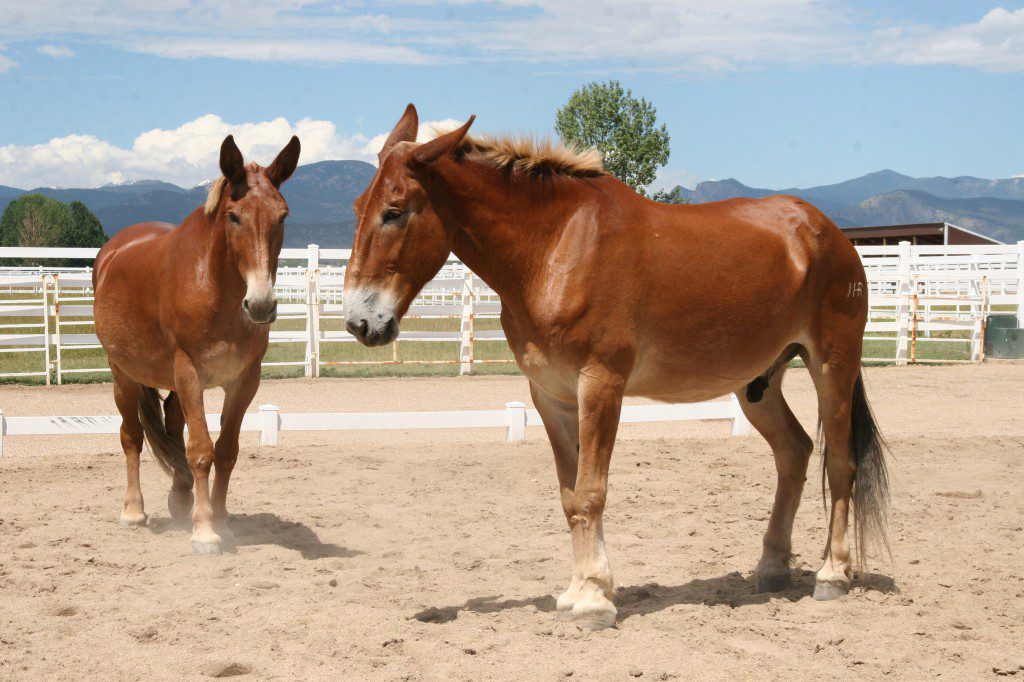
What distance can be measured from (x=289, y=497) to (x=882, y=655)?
4.40 metres

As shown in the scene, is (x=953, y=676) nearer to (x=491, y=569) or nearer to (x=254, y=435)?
(x=491, y=569)

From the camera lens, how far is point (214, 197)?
527 centimetres

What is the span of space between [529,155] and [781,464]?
210 centimetres

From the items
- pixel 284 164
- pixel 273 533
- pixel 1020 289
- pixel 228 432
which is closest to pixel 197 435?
pixel 228 432

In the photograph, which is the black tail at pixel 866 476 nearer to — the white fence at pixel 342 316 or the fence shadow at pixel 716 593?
the fence shadow at pixel 716 593

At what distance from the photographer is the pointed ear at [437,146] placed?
145 inches

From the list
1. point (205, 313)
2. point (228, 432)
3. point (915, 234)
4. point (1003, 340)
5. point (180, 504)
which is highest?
point (915, 234)

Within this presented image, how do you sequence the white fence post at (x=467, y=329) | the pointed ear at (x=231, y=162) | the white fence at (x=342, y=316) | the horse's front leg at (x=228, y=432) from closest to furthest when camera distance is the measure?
the pointed ear at (x=231, y=162) → the horse's front leg at (x=228, y=432) → the white fence at (x=342, y=316) → the white fence post at (x=467, y=329)

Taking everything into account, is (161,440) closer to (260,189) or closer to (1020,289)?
(260,189)

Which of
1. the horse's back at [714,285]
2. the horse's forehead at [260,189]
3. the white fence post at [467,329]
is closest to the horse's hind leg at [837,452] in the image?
the horse's back at [714,285]

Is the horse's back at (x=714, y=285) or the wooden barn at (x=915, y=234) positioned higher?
the wooden barn at (x=915, y=234)

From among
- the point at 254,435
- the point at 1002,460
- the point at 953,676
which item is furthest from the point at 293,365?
the point at 953,676

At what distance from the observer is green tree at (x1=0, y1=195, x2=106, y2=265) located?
3155 inches

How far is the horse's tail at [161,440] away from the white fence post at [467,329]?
8.62 metres
